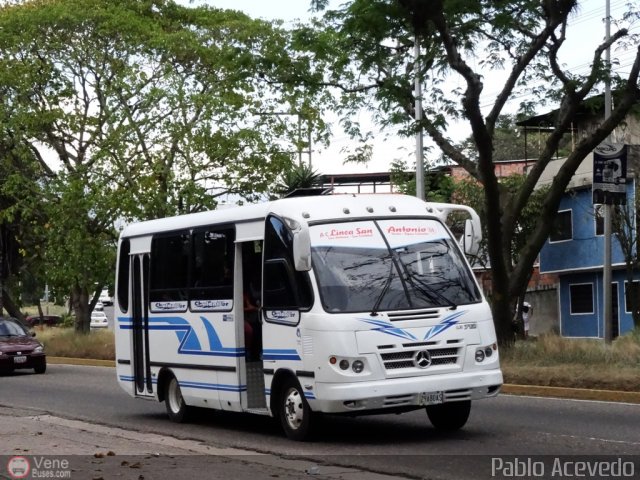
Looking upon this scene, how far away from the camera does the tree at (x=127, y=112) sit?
3578cm

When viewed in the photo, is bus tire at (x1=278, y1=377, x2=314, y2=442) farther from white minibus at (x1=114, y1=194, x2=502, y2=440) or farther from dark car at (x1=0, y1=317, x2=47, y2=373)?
dark car at (x1=0, y1=317, x2=47, y2=373)

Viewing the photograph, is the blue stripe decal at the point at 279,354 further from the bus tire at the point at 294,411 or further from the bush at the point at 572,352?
the bush at the point at 572,352

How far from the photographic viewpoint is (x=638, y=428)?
13547 millimetres

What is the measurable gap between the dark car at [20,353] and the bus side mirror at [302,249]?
18.1 meters

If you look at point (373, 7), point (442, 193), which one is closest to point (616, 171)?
point (373, 7)

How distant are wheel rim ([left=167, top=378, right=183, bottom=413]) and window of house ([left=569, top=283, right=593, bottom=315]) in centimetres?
2978

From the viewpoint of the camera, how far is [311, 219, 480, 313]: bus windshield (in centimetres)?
1290

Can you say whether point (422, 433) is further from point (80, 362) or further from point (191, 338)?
point (80, 362)

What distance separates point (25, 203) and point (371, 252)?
93.2 feet

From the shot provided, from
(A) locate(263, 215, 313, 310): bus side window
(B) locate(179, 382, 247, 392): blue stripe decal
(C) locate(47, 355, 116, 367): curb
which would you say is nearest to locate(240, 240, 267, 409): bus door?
(B) locate(179, 382, 247, 392): blue stripe decal

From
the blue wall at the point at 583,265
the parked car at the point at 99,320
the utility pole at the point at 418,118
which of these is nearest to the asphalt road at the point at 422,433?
the utility pole at the point at 418,118

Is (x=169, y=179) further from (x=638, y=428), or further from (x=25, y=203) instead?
(x=638, y=428)

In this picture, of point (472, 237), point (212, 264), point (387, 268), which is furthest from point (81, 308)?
point (387, 268)

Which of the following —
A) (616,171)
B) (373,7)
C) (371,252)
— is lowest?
(371,252)
